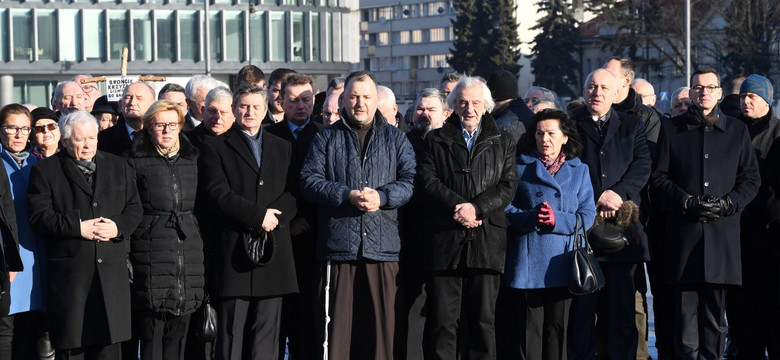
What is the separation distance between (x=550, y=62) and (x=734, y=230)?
86.7 m

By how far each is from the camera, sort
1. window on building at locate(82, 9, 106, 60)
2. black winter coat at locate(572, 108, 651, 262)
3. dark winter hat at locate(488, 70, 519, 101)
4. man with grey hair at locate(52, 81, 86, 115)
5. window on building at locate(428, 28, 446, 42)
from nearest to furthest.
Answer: black winter coat at locate(572, 108, 651, 262), dark winter hat at locate(488, 70, 519, 101), man with grey hair at locate(52, 81, 86, 115), window on building at locate(82, 9, 106, 60), window on building at locate(428, 28, 446, 42)

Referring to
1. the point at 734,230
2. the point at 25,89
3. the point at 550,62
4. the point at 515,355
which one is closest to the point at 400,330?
the point at 515,355

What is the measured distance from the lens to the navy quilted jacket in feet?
26.9

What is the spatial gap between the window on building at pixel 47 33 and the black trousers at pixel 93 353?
61.1 metres

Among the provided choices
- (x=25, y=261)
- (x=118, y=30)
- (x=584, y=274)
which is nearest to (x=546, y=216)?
(x=584, y=274)

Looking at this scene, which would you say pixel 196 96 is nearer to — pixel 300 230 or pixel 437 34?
pixel 300 230

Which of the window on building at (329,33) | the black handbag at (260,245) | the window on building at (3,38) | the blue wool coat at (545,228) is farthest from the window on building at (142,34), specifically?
the blue wool coat at (545,228)

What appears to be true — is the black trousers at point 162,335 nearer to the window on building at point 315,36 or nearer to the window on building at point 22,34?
the window on building at point 22,34

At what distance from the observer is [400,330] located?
8609 mm

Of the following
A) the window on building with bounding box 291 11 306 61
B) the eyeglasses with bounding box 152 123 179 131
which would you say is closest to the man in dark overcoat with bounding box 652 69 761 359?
the eyeglasses with bounding box 152 123 179 131

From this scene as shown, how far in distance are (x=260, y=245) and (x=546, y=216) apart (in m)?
1.89

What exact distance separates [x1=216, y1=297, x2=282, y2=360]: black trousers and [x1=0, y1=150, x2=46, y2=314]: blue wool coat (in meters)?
1.16

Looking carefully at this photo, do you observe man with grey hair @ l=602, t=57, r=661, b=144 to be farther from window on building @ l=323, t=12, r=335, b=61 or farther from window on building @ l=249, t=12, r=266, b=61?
window on building @ l=323, t=12, r=335, b=61

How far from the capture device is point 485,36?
10731 cm
